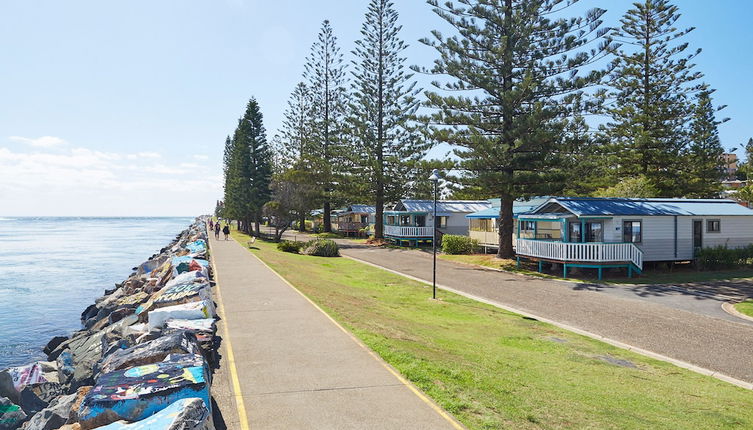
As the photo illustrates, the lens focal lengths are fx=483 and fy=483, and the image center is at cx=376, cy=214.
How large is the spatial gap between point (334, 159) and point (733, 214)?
111ft

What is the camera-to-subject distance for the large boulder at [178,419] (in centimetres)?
482

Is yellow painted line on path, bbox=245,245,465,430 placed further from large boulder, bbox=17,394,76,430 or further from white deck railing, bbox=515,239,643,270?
white deck railing, bbox=515,239,643,270

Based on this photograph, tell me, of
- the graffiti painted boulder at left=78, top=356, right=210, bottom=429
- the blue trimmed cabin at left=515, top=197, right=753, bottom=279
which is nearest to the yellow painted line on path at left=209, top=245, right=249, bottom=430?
the graffiti painted boulder at left=78, top=356, right=210, bottom=429

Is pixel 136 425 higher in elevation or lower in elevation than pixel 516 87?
lower

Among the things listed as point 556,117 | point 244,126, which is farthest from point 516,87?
point 244,126

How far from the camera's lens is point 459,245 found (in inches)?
1260

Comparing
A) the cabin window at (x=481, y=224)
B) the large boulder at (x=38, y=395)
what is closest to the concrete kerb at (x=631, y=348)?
the large boulder at (x=38, y=395)

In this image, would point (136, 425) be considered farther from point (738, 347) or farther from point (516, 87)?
point (516, 87)

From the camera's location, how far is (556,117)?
1051 inches

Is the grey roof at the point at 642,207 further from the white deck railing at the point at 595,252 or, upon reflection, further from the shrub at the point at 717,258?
the shrub at the point at 717,258

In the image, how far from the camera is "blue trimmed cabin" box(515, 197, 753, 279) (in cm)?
2233

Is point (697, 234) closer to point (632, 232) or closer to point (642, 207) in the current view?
point (642, 207)

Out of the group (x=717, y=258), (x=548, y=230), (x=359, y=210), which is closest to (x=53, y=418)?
(x=548, y=230)

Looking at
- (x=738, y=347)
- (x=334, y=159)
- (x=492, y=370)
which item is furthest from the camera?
(x=334, y=159)
